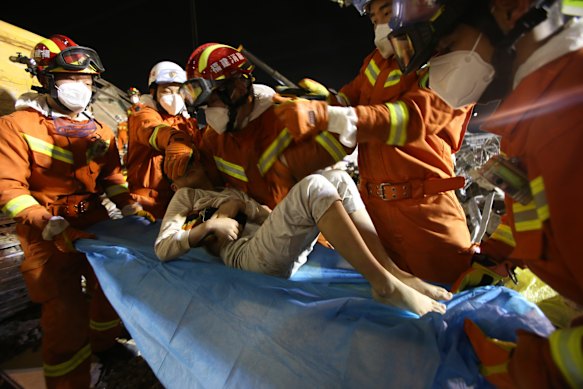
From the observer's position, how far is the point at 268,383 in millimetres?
933

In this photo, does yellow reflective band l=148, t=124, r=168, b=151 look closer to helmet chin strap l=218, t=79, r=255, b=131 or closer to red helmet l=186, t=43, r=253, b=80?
red helmet l=186, t=43, r=253, b=80

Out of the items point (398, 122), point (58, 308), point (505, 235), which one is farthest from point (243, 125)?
point (58, 308)

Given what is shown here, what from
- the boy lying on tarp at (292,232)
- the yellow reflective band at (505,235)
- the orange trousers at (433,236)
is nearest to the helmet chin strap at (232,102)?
the boy lying on tarp at (292,232)

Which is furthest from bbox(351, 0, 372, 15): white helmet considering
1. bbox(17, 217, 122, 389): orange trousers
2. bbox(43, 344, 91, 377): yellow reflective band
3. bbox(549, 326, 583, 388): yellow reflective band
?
bbox(43, 344, 91, 377): yellow reflective band

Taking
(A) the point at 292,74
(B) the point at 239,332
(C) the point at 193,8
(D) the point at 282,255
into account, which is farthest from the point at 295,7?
(B) the point at 239,332

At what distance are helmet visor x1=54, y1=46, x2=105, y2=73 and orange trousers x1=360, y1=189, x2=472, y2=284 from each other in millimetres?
2109

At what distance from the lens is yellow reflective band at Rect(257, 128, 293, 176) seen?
64.9 inches

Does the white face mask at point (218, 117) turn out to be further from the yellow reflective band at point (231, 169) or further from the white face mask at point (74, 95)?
the white face mask at point (74, 95)

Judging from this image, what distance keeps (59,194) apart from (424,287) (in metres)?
2.23

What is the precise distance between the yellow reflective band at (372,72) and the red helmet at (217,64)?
72cm

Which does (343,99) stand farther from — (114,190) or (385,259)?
(114,190)

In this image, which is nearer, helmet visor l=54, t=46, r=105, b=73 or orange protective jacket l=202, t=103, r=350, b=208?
orange protective jacket l=202, t=103, r=350, b=208

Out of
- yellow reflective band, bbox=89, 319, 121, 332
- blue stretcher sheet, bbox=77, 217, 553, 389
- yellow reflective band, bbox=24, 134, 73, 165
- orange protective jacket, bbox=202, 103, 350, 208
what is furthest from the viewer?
yellow reflective band, bbox=89, 319, 121, 332

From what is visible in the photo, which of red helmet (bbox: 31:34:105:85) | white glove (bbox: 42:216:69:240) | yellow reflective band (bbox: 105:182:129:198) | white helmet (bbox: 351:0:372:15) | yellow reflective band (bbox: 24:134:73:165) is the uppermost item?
white helmet (bbox: 351:0:372:15)
